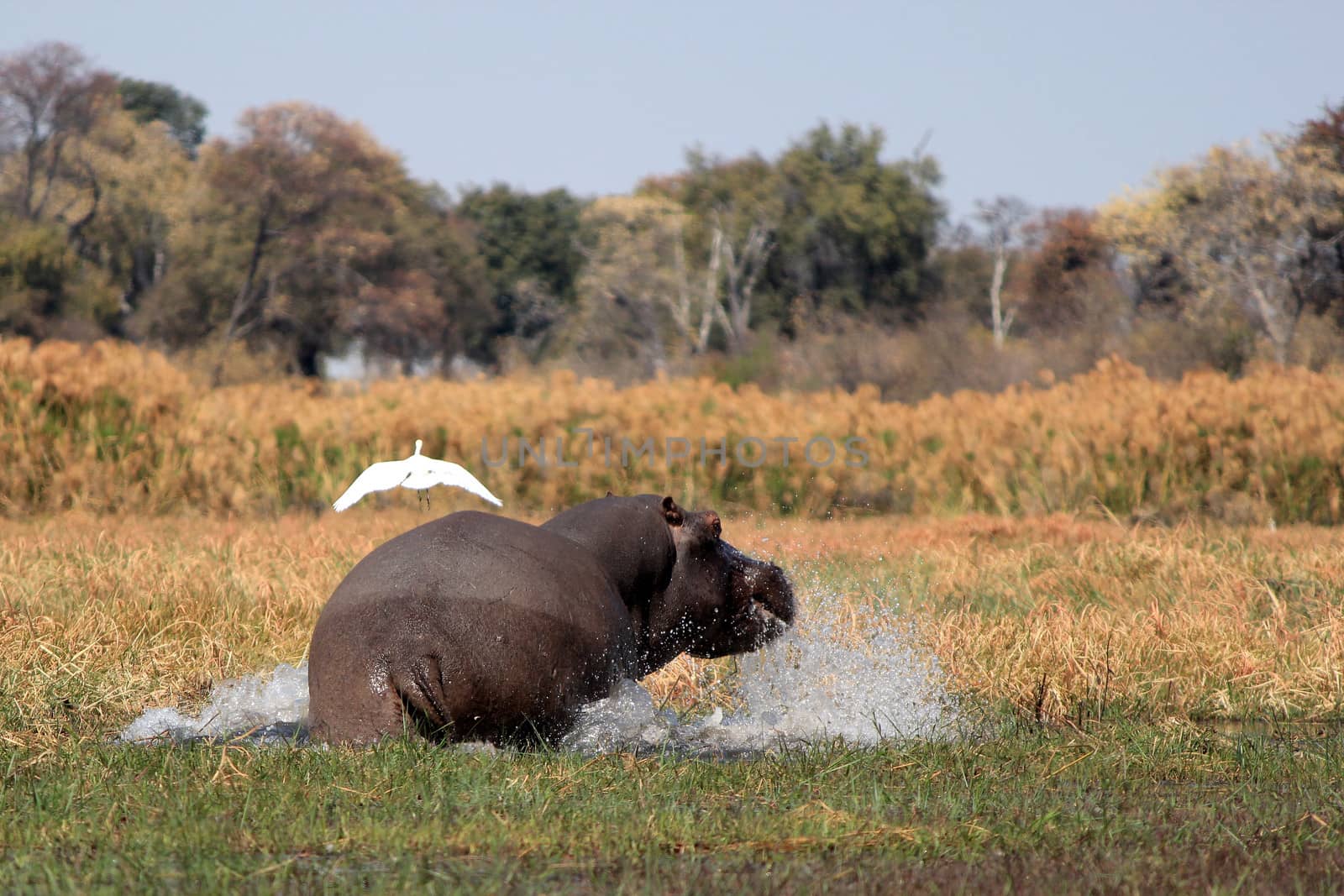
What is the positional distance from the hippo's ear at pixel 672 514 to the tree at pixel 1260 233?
3196 centimetres

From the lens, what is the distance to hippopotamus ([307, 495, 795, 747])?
5.01 meters

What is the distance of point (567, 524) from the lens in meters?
5.83

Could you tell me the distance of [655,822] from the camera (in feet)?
13.4

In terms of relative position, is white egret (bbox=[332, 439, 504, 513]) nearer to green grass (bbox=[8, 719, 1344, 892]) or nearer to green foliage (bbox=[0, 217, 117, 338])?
green grass (bbox=[8, 719, 1344, 892])

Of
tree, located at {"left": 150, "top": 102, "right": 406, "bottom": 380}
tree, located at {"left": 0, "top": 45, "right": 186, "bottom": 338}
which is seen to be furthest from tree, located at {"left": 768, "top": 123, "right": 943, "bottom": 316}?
tree, located at {"left": 0, "top": 45, "right": 186, "bottom": 338}

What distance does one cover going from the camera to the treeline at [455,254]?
1875 inches

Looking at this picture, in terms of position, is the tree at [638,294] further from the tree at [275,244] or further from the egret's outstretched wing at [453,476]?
the egret's outstretched wing at [453,476]

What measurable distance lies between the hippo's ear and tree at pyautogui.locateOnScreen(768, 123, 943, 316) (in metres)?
45.8

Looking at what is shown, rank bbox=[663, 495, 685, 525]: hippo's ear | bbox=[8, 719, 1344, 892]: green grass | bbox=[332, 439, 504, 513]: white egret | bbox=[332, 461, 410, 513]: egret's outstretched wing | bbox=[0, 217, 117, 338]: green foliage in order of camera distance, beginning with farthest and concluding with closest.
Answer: bbox=[0, 217, 117, 338]: green foliage → bbox=[332, 461, 410, 513]: egret's outstretched wing → bbox=[332, 439, 504, 513]: white egret → bbox=[663, 495, 685, 525]: hippo's ear → bbox=[8, 719, 1344, 892]: green grass

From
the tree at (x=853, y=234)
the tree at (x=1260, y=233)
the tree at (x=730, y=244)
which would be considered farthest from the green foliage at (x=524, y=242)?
the tree at (x=1260, y=233)

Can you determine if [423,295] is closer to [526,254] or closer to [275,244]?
[275,244]

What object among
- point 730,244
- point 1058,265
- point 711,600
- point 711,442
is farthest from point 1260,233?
point 711,600

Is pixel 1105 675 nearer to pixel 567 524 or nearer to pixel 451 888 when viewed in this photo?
pixel 567 524

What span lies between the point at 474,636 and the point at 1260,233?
3976 cm
